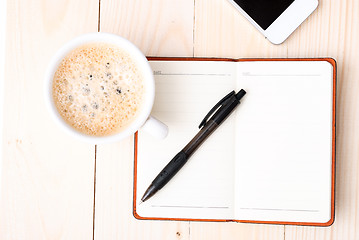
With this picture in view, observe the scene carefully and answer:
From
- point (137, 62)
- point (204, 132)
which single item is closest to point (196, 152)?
point (204, 132)

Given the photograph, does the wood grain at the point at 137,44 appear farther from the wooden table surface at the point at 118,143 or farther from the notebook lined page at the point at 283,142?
the notebook lined page at the point at 283,142

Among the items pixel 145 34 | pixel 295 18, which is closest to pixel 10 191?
pixel 145 34

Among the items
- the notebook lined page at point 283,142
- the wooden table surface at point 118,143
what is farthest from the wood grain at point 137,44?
A: the notebook lined page at point 283,142

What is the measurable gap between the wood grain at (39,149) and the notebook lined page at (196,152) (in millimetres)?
93

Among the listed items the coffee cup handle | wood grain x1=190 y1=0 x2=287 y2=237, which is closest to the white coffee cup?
the coffee cup handle

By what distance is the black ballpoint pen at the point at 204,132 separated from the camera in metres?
0.58

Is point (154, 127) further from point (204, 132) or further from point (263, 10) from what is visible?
point (263, 10)

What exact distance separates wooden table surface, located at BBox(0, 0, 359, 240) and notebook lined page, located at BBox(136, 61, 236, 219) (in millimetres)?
29

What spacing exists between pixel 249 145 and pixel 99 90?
215mm

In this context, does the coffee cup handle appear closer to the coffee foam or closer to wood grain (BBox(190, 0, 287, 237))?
the coffee foam

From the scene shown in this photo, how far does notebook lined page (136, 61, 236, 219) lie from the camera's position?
1.95 ft

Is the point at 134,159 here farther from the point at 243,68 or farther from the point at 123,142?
the point at 243,68

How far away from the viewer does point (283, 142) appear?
0.59m

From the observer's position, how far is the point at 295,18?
603 mm
